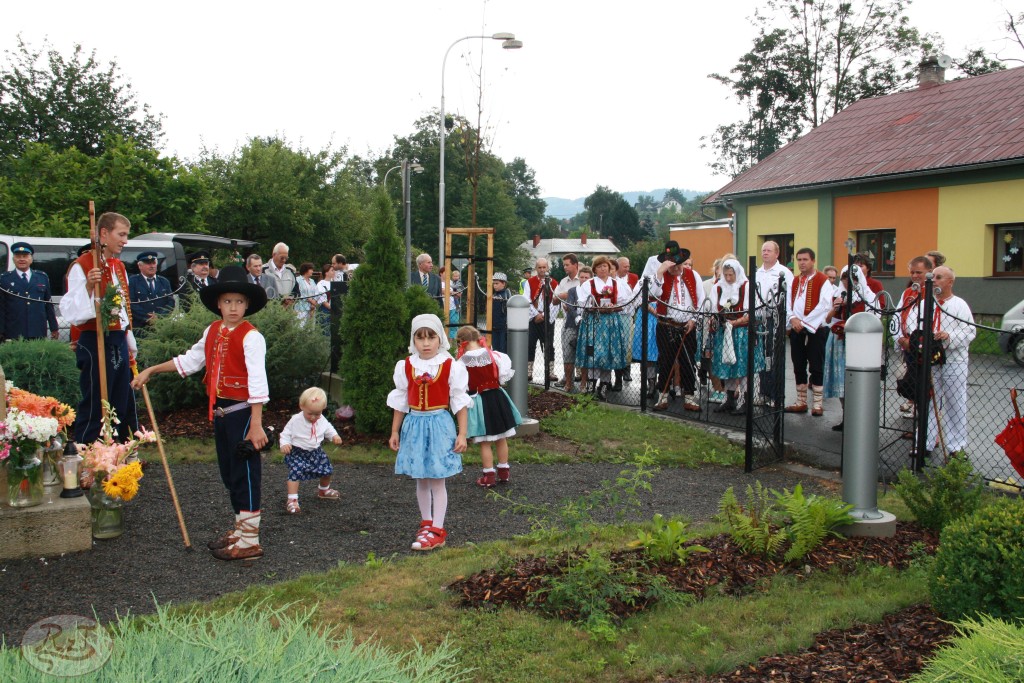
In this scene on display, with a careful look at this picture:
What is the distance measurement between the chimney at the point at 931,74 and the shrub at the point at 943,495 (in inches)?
1083

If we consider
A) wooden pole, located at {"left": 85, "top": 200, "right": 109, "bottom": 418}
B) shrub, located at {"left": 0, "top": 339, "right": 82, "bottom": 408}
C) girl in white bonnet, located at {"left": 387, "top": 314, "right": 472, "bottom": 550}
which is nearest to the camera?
girl in white bonnet, located at {"left": 387, "top": 314, "right": 472, "bottom": 550}

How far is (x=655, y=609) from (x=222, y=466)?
9.87ft

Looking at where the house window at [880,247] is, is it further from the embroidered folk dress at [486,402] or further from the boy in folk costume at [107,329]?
the boy in folk costume at [107,329]

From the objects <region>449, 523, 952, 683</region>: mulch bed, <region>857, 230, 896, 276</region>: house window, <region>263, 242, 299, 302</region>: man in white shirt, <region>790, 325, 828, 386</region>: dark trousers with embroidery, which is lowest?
<region>449, 523, 952, 683</region>: mulch bed

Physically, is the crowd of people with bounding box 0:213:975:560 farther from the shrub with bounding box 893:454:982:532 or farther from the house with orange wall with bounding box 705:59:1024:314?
the house with orange wall with bounding box 705:59:1024:314

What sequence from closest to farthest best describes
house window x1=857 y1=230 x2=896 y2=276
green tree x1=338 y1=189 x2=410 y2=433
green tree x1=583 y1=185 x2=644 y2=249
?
1. green tree x1=338 y1=189 x2=410 y2=433
2. house window x1=857 y1=230 x2=896 y2=276
3. green tree x1=583 y1=185 x2=644 y2=249

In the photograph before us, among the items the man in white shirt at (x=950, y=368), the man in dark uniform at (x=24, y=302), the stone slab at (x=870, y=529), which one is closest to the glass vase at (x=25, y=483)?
the stone slab at (x=870, y=529)

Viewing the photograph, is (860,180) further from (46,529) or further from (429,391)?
A: (46,529)

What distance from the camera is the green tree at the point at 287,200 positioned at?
33844 millimetres

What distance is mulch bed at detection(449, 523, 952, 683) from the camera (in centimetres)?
393

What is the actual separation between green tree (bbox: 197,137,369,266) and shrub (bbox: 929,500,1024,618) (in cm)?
3052

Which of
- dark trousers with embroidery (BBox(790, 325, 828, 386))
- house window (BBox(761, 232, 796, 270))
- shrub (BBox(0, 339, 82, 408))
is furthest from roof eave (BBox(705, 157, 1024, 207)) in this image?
shrub (BBox(0, 339, 82, 408))

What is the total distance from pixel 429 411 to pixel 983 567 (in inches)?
138

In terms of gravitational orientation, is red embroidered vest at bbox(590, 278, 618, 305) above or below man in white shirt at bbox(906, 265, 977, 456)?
above
